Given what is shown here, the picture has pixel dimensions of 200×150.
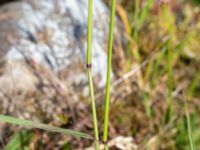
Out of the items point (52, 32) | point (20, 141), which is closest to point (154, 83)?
point (52, 32)

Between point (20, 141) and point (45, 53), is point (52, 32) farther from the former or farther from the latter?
point (20, 141)

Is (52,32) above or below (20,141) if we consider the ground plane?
above

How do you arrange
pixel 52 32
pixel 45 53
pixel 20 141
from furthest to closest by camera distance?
1. pixel 52 32
2. pixel 45 53
3. pixel 20 141

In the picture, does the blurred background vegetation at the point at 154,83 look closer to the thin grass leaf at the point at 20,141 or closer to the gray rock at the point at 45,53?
the thin grass leaf at the point at 20,141

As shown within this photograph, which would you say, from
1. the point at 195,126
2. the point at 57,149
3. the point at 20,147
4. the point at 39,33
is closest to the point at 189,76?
the point at 195,126

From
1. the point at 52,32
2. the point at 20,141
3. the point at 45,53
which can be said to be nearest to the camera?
the point at 20,141

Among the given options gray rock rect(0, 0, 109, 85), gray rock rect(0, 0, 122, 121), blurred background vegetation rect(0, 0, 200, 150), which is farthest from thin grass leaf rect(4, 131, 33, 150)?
gray rock rect(0, 0, 109, 85)

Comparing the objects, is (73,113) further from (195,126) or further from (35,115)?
(195,126)

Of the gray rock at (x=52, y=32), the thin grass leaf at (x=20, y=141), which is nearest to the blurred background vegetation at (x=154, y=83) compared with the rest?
the thin grass leaf at (x=20, y=141)

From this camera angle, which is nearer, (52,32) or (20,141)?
(20,141)
